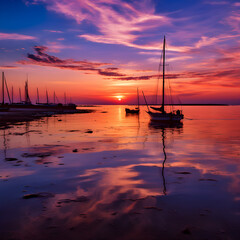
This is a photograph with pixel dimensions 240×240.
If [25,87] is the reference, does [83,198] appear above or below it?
→ below

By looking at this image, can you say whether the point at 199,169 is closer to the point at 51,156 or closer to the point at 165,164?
the point at 165,164

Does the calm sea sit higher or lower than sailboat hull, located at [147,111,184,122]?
lower

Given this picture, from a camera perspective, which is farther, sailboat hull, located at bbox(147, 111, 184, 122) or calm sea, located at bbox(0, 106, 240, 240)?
sailboat hull, located at bbox(147, 111, 184, 122)

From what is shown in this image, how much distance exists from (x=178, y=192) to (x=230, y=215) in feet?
7.12

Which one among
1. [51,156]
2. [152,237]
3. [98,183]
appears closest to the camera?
[152,237]

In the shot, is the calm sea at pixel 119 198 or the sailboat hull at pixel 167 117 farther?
the sailboat hull at pixel 167 117

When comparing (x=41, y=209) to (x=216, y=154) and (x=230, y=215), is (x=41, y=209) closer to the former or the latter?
(x=230, y=215)

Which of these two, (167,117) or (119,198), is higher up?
(167,117)

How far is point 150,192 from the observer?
8.65 metres

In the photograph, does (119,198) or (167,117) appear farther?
(167,117)

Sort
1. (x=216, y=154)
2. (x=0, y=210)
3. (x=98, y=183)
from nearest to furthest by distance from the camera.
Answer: (x=0, y=210) → (x=98, y=183) → (x=216, y=154)

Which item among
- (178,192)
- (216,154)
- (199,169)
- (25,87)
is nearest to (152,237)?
(178,192)

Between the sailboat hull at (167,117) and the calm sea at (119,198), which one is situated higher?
the sailboat hull at (167,117)

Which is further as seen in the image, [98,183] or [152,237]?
[98,183]
